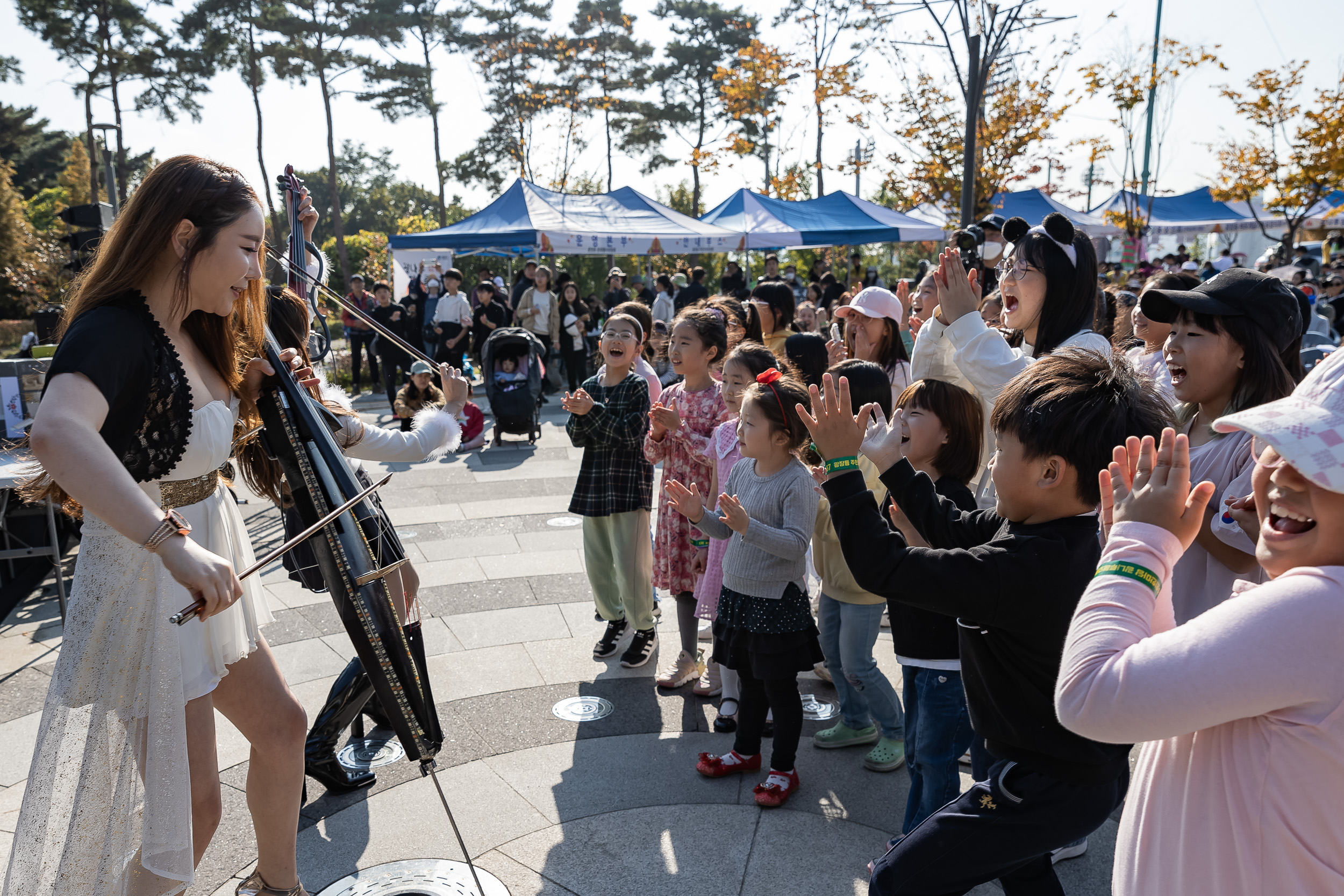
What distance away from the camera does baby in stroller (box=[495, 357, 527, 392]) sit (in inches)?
405

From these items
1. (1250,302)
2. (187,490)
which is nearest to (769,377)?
(1250,302)

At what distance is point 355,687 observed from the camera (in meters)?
3.27

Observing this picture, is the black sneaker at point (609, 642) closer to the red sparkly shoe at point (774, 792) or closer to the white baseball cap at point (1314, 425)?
the red sparkly shoe at point (774, 792)

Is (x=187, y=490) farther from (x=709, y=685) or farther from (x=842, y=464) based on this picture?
(x=709, y=685)

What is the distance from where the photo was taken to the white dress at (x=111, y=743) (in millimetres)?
2129

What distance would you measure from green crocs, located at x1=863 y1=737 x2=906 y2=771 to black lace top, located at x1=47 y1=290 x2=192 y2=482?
2.63m

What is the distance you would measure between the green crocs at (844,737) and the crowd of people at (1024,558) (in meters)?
0.01

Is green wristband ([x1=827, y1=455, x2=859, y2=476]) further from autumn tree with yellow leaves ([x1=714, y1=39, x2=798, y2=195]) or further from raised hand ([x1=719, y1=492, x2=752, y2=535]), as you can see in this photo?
autumn tree with yellow leaves ([x1=714, y1=39, x2=798, y2=195])

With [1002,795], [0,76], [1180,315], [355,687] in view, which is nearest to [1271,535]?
[1002,795]

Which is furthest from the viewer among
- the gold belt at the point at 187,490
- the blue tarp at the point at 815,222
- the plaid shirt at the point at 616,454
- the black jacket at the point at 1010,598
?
the blue tarp at the point at 815,222

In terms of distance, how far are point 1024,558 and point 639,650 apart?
2.85m

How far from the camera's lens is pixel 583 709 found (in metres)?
3.96

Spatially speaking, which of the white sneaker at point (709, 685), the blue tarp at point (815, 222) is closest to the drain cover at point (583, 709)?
the white sneaker at point (709, 685)

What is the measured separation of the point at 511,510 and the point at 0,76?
37.2 m
